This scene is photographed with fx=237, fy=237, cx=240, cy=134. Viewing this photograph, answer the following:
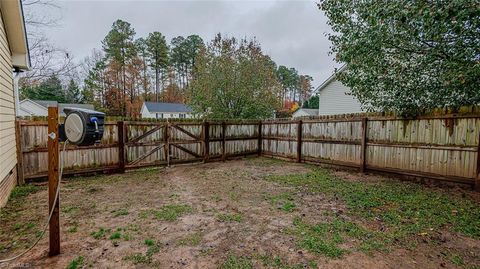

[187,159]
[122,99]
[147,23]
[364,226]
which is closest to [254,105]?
[187,159]

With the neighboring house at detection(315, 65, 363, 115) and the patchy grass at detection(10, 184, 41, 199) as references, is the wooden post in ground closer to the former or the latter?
the patchy grass at detection(10, 184, 41, 199)

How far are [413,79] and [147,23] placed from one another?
28.7 meters

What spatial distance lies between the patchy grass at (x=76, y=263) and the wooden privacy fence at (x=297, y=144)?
15.4ft

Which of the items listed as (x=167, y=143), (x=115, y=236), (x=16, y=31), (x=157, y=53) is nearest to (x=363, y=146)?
(x=167, y=143)

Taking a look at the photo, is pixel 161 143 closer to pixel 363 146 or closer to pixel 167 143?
pixel 167 143

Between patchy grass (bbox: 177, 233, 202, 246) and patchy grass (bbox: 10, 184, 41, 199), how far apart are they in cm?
410

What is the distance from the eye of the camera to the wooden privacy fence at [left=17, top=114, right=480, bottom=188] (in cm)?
529

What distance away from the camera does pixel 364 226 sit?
3.37 m

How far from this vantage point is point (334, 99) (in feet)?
48.2

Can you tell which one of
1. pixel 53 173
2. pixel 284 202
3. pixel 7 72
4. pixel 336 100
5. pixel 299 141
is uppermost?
pixel 336 100

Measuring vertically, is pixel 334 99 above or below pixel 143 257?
above

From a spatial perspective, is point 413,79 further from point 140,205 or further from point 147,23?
point 147,23

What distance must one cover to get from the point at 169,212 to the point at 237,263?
190cm

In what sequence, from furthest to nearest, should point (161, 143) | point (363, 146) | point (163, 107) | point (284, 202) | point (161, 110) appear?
point (163, 107) → point (161, 110) → point (161, 143) → point (363, 146) → point (284, 202)
